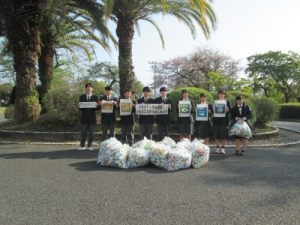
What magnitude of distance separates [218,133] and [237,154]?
789 millimetres

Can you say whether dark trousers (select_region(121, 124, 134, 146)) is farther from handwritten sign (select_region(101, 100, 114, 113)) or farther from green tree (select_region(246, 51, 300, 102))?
green tree (select_region(246, 51, 300, 102))

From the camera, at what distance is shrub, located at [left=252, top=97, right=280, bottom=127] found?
17219mm

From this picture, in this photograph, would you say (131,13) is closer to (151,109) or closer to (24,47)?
(24,47)

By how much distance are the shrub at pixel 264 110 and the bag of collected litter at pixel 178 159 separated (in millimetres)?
8894

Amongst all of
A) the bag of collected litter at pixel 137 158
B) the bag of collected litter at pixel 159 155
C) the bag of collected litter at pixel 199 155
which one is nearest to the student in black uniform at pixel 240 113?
the bag of collected litter at pixel 199 155

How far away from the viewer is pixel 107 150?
30.0 ft

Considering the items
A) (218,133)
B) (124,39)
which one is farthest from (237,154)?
(124,39)

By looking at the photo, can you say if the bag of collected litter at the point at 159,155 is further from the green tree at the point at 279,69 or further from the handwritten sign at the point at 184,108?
the green tree at the point at 279,69

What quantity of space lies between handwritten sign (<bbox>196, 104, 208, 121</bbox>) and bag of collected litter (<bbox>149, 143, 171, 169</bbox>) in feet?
9.73

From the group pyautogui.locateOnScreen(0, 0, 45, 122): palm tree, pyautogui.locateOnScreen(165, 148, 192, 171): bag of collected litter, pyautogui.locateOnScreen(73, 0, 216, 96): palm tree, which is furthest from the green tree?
pyautogui.locateOnScreen(165, 148, 192, 171): bag of collected litter

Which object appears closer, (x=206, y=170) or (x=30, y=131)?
(x=206, y=170)

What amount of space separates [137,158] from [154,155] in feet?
1.25

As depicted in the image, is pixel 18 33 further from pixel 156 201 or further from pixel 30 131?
pixel 156 201

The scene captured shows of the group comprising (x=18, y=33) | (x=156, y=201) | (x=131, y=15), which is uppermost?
(x=131, y=15)
